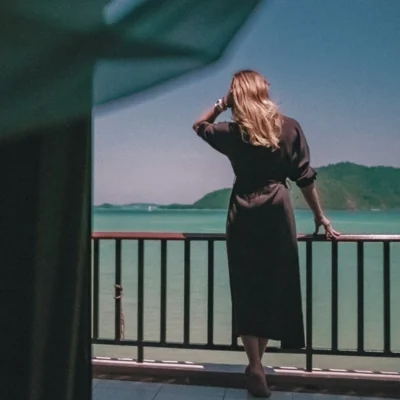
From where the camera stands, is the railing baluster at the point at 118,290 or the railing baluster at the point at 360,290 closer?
the railing baluster at the point at 360,290

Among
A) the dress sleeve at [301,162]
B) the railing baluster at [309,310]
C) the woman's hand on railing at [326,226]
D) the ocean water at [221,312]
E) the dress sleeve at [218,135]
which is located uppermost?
the dress sleeve at [218,135]

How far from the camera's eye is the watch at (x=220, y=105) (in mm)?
2227

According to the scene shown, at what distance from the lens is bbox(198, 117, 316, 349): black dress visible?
2.16m

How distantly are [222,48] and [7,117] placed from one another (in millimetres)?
523

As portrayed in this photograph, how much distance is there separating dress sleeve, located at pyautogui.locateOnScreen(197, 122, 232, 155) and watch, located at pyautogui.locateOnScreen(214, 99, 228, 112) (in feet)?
0.24

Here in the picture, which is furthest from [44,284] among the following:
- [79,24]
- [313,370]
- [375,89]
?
[375,89]

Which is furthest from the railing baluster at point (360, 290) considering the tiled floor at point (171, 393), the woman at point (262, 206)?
the woman at point (262, 206)

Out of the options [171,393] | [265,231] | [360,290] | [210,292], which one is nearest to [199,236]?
[210,292]

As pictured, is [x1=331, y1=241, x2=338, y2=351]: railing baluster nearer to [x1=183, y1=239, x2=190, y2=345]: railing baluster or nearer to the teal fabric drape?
[x1=183, y1=239, x2=190, y2=345]: railing baluster

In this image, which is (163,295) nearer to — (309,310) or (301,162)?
(309,310)

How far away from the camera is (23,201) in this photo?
0.92 meters

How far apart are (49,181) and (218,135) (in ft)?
4.33

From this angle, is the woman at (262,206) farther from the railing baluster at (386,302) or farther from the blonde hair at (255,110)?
the railing baluster at (386,302)

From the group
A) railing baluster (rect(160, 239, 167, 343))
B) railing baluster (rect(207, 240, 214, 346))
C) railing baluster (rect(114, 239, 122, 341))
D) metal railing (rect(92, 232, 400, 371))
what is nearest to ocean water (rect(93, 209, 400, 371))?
railing baluster (rect(114, 239, 122, 341))
